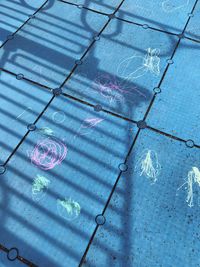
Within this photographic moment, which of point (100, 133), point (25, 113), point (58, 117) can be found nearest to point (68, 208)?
point (100, 133)

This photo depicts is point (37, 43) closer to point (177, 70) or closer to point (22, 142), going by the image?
point (22, 142)

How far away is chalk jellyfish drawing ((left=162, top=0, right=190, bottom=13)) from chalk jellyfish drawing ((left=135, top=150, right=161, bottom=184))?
1472 mm

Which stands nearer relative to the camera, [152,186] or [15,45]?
[152,186]

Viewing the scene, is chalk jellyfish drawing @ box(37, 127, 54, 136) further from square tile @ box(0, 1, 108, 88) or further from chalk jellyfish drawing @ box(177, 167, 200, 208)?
chalk jellyfish drawing @ box(177, 167, 200, 208)

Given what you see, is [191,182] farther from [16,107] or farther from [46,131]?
[16,107]

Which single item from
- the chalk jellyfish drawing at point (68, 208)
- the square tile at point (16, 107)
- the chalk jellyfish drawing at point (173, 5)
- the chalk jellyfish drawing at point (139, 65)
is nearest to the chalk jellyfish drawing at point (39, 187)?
the chalk jellyfish drawing at point (68, 208)

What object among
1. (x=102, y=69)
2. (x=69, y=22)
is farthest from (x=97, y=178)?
(x=69, y=22)

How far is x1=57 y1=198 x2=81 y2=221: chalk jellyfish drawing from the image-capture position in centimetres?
164

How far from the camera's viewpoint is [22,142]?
1.91m

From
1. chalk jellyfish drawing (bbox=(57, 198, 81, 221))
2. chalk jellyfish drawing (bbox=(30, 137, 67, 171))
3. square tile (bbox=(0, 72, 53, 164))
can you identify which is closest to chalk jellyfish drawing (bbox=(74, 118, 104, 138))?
chalk jellyfish drawing (bbox=(30, 137, 67, 171))

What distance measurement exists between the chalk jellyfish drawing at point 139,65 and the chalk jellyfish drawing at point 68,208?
1003 mm

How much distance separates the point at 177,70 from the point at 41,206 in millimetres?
1360

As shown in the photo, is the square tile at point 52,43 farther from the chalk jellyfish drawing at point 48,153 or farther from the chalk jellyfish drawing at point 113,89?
the chalk jellyfish drawing at point 48,153

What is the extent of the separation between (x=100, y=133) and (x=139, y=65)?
2.21 feet
